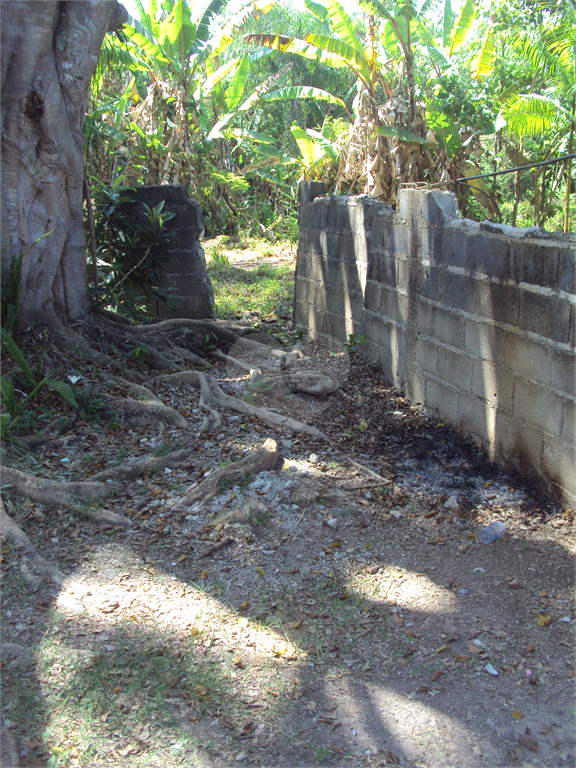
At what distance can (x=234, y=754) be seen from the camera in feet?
8.09

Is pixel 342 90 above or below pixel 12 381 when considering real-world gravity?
above

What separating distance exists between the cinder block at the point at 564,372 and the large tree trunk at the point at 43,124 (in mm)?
4543

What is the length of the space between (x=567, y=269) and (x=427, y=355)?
1936 millimetres

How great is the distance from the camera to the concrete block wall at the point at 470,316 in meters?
3.98

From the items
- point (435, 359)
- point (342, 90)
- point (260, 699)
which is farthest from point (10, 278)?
point (342, 90)

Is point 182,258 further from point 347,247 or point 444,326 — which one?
point 444,326

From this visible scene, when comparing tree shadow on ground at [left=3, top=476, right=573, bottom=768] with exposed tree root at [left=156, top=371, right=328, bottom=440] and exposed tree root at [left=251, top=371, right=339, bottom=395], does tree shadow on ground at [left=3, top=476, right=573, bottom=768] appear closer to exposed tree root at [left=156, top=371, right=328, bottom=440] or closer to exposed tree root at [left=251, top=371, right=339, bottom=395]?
exposed tree root at [left=156, top=371, right=328, bottom=440]

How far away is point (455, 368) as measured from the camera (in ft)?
16.9

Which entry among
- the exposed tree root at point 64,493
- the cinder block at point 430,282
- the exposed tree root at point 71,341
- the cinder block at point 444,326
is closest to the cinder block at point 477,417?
the cinder block at point 444,326

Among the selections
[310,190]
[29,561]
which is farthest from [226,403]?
[310,190]

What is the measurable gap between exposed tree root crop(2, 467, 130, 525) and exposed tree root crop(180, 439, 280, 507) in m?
0.49

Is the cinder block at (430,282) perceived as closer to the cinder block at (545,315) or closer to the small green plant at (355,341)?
the cinder block at (545,315)

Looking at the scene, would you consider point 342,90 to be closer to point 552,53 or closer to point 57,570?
point 552,53

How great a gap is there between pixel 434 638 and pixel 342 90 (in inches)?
1227
